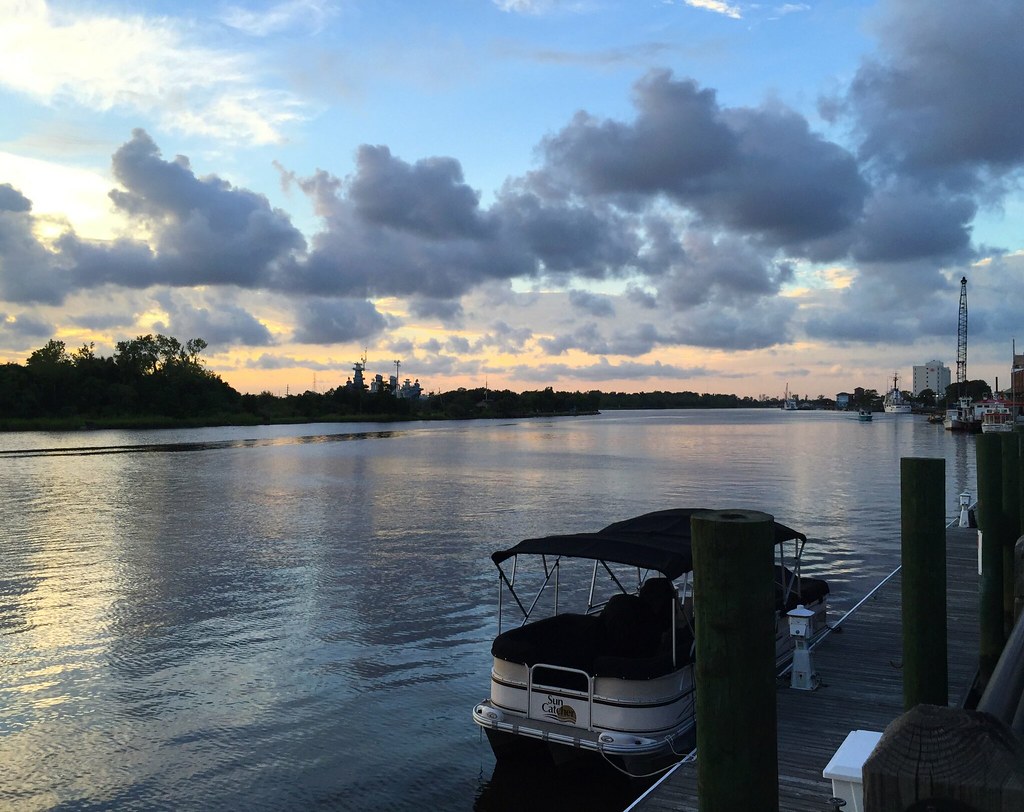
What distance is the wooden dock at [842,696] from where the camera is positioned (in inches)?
340

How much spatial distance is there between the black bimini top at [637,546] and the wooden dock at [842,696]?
2.13 meters

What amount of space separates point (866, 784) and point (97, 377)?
185 metres

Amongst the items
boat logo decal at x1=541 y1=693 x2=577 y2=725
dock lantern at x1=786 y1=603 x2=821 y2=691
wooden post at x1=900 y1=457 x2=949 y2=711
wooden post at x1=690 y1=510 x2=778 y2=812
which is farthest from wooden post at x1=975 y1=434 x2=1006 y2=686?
wooden post at x1=690 y1=510 x2=778 y2=812

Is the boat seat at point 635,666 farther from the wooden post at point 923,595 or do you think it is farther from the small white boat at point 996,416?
the small white boat at point 996,416

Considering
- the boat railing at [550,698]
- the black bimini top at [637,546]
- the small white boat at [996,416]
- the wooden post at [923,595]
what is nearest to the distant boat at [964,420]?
the small white boat at [996,416]

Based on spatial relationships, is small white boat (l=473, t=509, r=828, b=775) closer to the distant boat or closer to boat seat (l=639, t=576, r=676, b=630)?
boat seat (l=639, t=576, r=676, b=630)

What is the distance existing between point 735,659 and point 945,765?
90.6 inches

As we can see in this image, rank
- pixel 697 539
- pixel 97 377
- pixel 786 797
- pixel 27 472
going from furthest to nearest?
pixel 97 377 < pixel 27 472 < pixel 786 797 < pixel 697 539

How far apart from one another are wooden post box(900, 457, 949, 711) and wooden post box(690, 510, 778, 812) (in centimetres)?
418

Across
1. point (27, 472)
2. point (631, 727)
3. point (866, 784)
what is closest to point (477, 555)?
point (631, 727)

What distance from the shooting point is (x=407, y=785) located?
12.2m

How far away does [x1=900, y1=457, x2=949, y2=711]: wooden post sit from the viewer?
319 inches

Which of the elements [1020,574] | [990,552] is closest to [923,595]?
[1020,574]

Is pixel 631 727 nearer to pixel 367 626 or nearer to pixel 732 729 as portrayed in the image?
pixel 732 729
